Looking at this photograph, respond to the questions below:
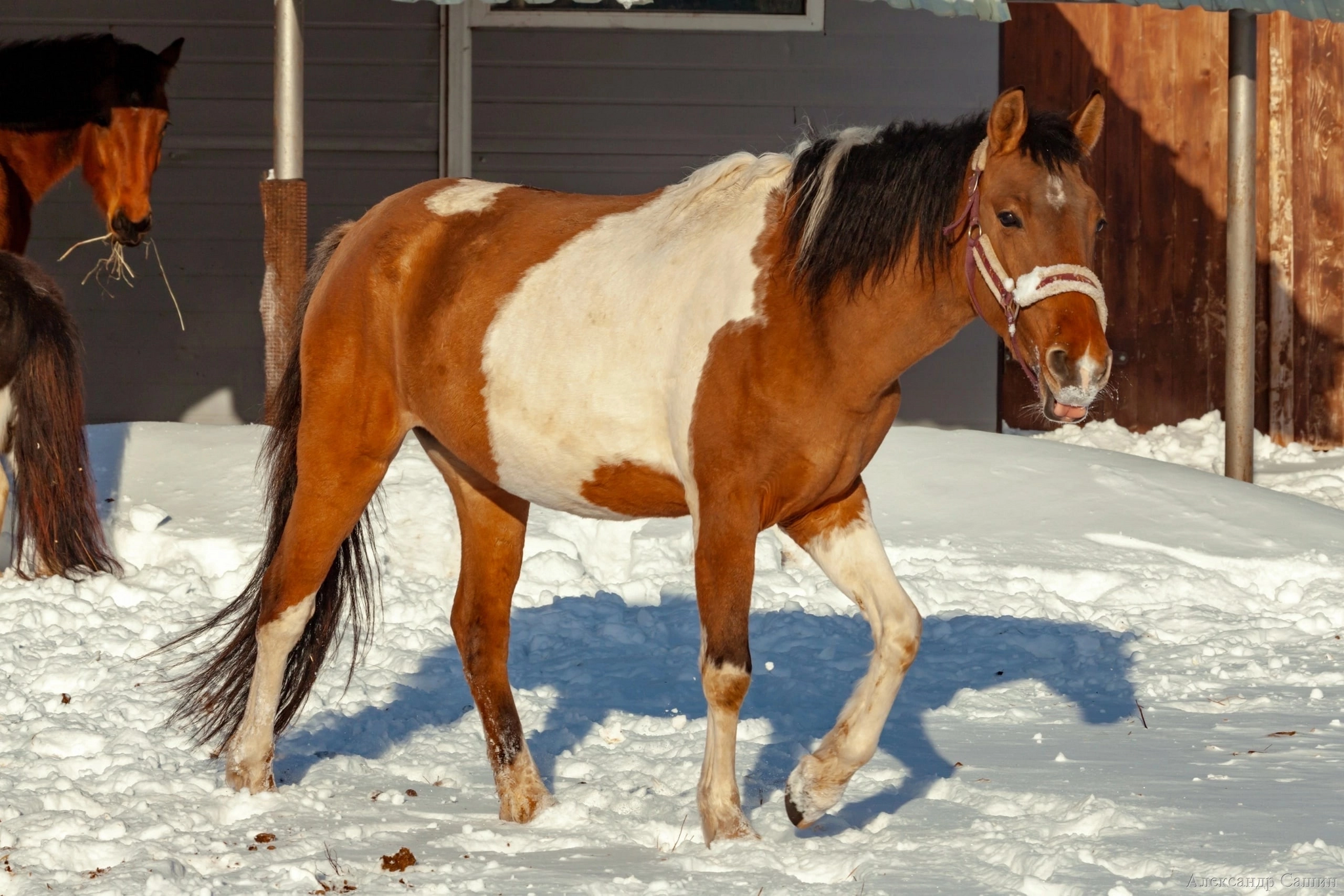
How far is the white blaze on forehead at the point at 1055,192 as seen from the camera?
3281mm

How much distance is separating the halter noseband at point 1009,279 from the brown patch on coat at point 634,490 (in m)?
0.88

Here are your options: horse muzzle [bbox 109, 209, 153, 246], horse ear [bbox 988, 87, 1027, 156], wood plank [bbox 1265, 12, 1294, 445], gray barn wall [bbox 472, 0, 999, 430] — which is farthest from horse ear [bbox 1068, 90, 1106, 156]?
wood plank [bbox 1265, 12, 1294, 445]

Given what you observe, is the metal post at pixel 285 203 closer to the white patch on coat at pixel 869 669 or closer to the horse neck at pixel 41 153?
the horse neck at pixel 41 153

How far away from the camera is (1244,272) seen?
8.80 m

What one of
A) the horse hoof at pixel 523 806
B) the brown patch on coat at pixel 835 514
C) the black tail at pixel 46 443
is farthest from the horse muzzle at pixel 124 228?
the brown patch on coat at pixel 835 514

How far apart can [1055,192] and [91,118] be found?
217 inches

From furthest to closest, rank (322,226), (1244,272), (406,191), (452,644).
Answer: (322,226) → (1244,272) → (452,644) → (406,191)

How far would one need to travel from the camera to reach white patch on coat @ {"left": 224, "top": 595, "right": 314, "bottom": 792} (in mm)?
4141

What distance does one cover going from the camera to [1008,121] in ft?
10.9

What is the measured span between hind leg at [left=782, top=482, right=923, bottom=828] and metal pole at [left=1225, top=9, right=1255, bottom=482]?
5.81 metres

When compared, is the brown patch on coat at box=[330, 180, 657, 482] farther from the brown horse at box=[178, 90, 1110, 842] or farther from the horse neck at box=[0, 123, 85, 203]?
the horse neck at box=[0, 123, 85, 203]

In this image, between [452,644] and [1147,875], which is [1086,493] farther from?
[1147,875]

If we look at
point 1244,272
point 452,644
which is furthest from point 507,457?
point 1244,272

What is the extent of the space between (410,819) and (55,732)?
1.30 meters
